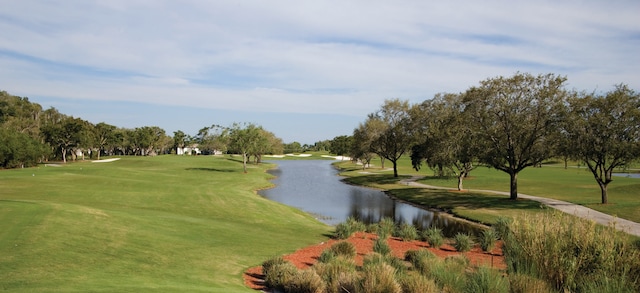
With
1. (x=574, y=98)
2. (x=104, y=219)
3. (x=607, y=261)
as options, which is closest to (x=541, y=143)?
(x=574, y=98)

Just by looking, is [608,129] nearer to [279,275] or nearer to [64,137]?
[279,275]

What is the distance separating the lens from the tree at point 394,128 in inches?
2689

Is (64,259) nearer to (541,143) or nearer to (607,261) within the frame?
(607,261)

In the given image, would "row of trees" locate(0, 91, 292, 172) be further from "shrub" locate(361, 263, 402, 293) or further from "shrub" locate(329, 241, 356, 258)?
"shrub" locate(361, 263, 402, 293)

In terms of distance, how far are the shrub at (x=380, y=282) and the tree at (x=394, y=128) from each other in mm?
58896

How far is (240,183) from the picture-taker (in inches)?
2235

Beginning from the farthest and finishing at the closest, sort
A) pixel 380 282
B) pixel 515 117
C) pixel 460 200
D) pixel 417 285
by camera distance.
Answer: pixel 460 200
pixel 515 117
pixel 380 282
pixel 417 285

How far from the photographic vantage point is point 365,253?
713 inches

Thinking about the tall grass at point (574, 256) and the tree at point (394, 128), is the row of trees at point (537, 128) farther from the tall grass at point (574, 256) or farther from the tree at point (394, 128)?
the tall grass at point (574, 256)

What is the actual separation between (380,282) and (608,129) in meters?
31.5

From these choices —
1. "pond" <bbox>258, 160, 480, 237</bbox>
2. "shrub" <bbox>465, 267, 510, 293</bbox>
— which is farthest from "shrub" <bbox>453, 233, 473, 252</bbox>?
"shrub" <bbox>465, 267, 510, 293</bbox>

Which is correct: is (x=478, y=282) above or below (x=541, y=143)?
below

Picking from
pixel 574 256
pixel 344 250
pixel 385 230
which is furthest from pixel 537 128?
pixel 574 256

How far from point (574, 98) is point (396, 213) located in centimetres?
1883
